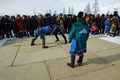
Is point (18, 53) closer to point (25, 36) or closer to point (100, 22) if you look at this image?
point (25, 36)

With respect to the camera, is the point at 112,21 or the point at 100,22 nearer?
the point at 112,21

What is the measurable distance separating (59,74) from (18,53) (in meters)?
3.19

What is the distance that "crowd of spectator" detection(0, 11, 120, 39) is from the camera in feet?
35.4

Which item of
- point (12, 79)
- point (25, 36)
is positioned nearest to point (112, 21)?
point (25, 36)

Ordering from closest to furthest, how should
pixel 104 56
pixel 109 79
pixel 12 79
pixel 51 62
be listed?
pixel 109 79
pixel 12 79
pixel 51 62
pixel 104 56

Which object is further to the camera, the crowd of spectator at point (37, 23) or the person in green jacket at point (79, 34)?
the crowd of spectator at point (37, 23)

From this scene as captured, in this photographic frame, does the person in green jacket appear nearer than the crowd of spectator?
Yes

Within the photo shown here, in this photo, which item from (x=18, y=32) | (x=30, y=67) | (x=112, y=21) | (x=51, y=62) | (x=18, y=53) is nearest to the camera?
(x=30, y=67)

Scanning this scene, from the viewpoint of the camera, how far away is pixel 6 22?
10977mm

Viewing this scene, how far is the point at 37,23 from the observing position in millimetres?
11469

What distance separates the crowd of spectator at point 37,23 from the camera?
10789 mm

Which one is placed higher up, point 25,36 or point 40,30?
point 40,30

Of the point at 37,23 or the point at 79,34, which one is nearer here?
the point at 79,34

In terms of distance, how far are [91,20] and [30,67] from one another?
7.87 meters
